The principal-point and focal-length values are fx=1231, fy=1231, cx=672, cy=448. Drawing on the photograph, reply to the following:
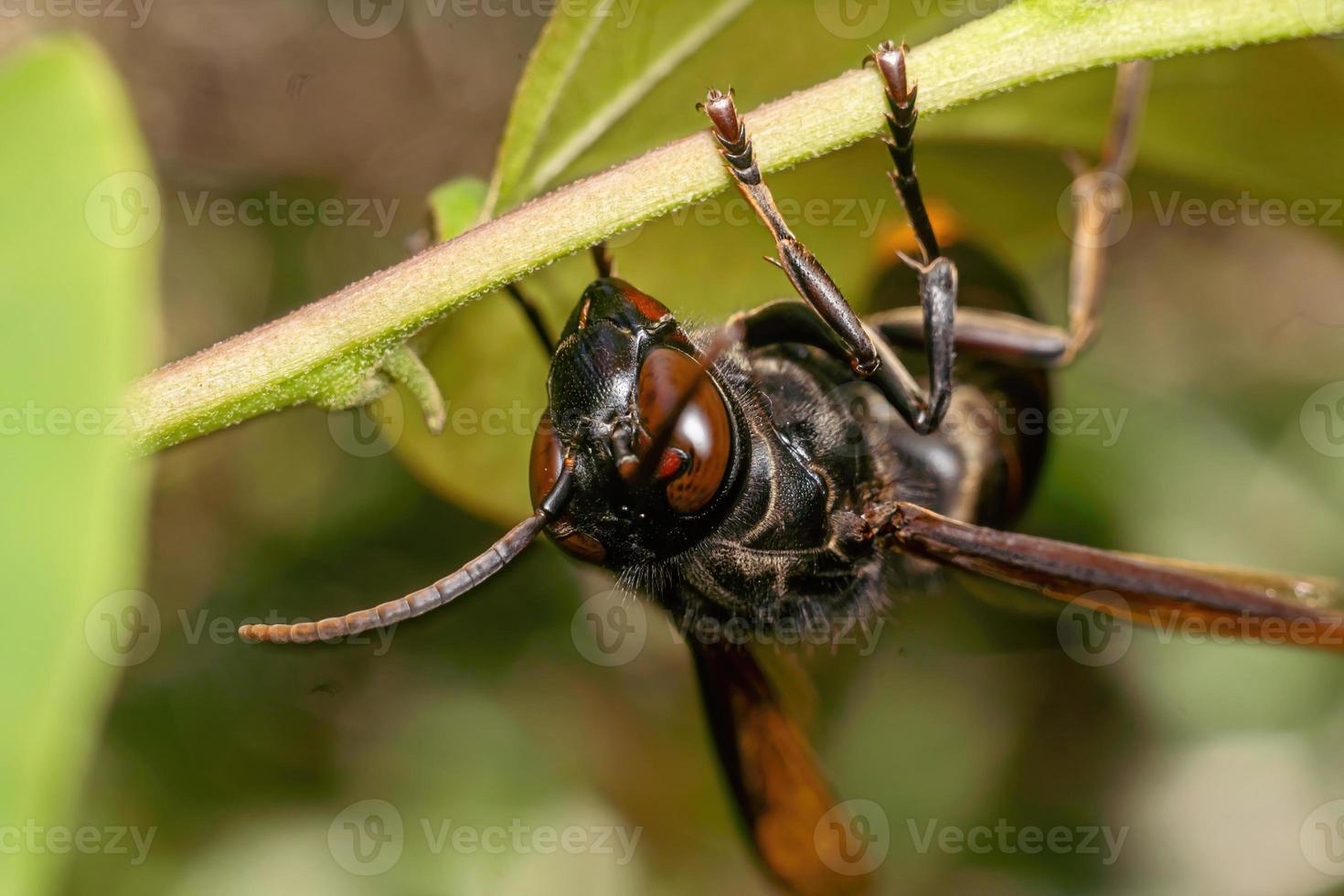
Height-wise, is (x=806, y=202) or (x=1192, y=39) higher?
(x=806, y=202)

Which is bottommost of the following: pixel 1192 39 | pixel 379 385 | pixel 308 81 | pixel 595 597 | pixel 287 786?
pixel 287 786

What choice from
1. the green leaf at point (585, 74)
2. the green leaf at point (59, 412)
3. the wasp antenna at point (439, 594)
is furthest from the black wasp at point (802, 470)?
the green leaf at point (59, 412)

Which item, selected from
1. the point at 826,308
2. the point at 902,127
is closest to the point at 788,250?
the point at 826,308

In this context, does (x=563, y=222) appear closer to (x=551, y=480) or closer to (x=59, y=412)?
(x=551, y=480)

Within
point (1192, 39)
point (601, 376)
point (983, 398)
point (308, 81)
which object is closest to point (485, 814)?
point (983, 398)

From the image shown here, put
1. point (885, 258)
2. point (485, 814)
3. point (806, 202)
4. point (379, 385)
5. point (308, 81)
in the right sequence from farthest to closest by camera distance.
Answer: point (308, 81) < point (485, 814) < point (885, 258) < point (806, 202) < point (379, 385)

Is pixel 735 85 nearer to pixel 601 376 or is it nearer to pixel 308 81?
pixel 601 376

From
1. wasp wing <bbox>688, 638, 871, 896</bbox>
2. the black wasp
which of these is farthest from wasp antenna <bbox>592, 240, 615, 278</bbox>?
wasp wing <bbox>688, 638, 871, 896</bbox>
